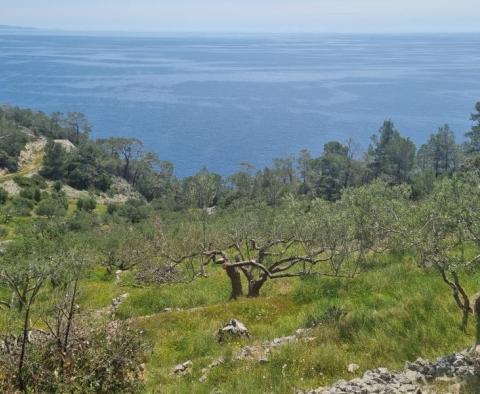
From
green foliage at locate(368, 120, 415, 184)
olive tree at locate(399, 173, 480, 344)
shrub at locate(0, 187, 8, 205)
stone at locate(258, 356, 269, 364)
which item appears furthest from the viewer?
green foliage at locate(368, 120, 415, 184)

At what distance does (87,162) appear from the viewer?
431ft

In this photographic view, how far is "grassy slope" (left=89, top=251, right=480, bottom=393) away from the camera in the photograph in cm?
1197

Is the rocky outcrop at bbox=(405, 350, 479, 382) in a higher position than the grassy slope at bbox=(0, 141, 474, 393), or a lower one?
higher

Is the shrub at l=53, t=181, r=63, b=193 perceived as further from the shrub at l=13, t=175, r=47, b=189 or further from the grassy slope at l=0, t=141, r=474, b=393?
the grassy slope at l=0, t=141, r=474, b=393

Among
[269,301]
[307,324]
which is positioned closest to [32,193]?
[269,301]

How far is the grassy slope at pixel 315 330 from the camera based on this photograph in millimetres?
11969

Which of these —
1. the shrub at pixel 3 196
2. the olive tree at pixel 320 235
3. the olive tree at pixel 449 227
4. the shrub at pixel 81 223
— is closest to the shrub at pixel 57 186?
the shrub at pixel 3 196

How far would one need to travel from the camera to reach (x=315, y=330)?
14.4 metres

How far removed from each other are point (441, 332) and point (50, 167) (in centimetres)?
12130

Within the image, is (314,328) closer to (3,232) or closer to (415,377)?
(415,377)

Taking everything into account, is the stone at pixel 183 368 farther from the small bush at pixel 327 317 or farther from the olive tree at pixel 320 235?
the olive tree at pixel 320 235

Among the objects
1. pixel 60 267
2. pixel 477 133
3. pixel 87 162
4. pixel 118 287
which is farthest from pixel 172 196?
pixel 60 267

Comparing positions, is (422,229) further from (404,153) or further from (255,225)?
(404,153)

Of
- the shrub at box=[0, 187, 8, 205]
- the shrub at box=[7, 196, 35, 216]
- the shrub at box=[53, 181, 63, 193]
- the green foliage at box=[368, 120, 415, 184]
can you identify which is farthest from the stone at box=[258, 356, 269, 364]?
the shrub at box=[53, 181, 63, 193]
